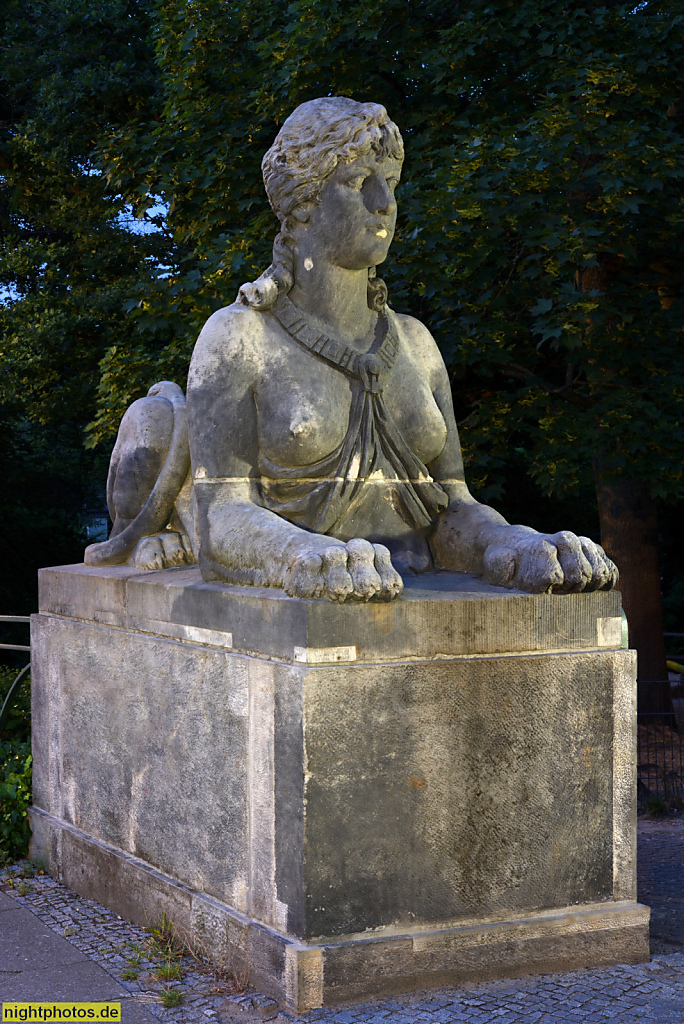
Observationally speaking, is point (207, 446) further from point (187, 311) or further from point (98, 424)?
point (98, 424)

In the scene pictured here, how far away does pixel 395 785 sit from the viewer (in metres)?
3.90

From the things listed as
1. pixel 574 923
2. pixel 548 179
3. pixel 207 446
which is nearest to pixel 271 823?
pixel 574 923

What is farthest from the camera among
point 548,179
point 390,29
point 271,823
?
point 390,29

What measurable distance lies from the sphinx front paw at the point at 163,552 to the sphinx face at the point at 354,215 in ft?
4.78

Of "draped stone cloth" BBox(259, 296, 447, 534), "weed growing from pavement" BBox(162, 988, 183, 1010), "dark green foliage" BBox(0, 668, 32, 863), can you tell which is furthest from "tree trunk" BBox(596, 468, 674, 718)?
"weed growing from pavement" BBox(162, 988, 183, 1010)

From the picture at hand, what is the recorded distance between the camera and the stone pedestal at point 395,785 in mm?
3809

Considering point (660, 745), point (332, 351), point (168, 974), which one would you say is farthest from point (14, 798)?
point (660, 745)

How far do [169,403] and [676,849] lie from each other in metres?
3.59

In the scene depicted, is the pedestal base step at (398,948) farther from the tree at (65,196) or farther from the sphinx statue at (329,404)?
the tree at (65,196)

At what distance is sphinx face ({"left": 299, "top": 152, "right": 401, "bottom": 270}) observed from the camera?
14.8 ft

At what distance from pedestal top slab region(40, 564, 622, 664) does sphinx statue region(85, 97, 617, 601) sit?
95 millimetres

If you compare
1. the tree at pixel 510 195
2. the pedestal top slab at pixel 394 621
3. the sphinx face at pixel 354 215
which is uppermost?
the tree at pixel 510 195

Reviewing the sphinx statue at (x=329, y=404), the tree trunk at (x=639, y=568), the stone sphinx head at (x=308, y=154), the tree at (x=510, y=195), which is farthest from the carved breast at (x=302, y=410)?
the tree trunk at (x=639, y=568)

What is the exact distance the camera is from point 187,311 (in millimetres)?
10477
